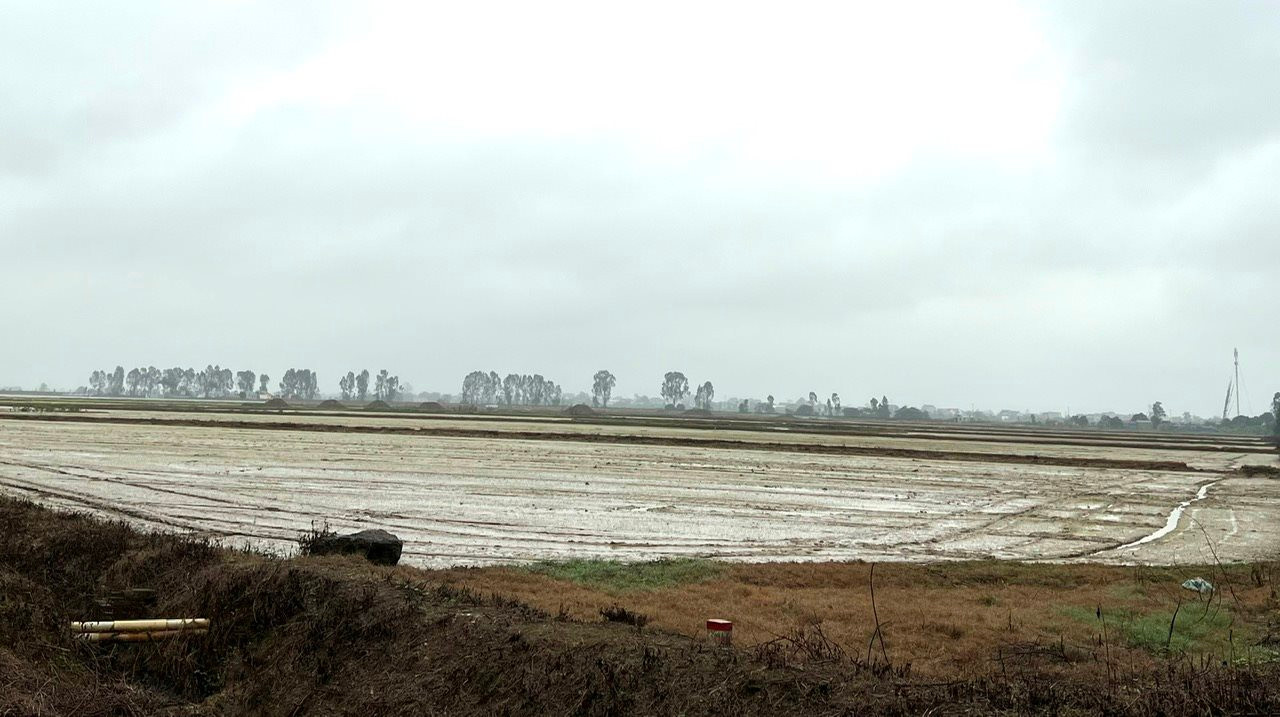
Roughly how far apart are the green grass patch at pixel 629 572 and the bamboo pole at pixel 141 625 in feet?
21.2

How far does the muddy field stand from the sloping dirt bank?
6.10 meters

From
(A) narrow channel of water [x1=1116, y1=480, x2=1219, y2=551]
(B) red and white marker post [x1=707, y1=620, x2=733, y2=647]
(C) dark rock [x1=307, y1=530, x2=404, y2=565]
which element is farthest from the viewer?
(A) narrow channel of water [x1=1116, y1=480, x2=1219, y2=551]

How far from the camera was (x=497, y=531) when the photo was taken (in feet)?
75.6

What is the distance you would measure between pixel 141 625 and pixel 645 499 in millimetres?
21293

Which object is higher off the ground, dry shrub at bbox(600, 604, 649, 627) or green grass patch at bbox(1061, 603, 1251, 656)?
dry shrub at bbox(600, 604, 649, 627)

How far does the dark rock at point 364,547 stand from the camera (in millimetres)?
15289

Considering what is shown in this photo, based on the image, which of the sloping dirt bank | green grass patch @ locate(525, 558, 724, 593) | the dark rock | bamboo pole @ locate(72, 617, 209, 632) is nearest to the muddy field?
green grass patch @ locate(525, 558, 724, 593)

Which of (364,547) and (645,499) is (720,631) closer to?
(364,547)

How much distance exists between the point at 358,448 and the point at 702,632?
45797 mm

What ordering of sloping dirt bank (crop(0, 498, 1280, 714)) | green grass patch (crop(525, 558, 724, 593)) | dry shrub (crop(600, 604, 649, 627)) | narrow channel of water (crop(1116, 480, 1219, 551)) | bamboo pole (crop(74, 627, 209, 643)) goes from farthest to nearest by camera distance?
narrow channel of water (crop(1116, 480, 1219, 551))
green grass patch (crop(525, 558, 724, 593))
bamboo pole (crop(74, 627, 209, 643))
dry shrub (crop(600, 604, 649, 627))
sloping dirt bank (crop(0, 498, 1280, 714))

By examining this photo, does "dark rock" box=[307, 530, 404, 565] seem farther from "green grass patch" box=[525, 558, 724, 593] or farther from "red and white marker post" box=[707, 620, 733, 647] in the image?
"red and white marker post" box=[707, 620, 733, 647]

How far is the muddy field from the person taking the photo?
22.2m

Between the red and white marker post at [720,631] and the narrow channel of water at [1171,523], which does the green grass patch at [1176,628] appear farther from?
the narrow channel of water at [1171,523]

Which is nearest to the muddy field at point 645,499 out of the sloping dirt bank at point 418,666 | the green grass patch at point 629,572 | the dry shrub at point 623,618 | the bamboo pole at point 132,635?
the green grass patch at point 629,572
